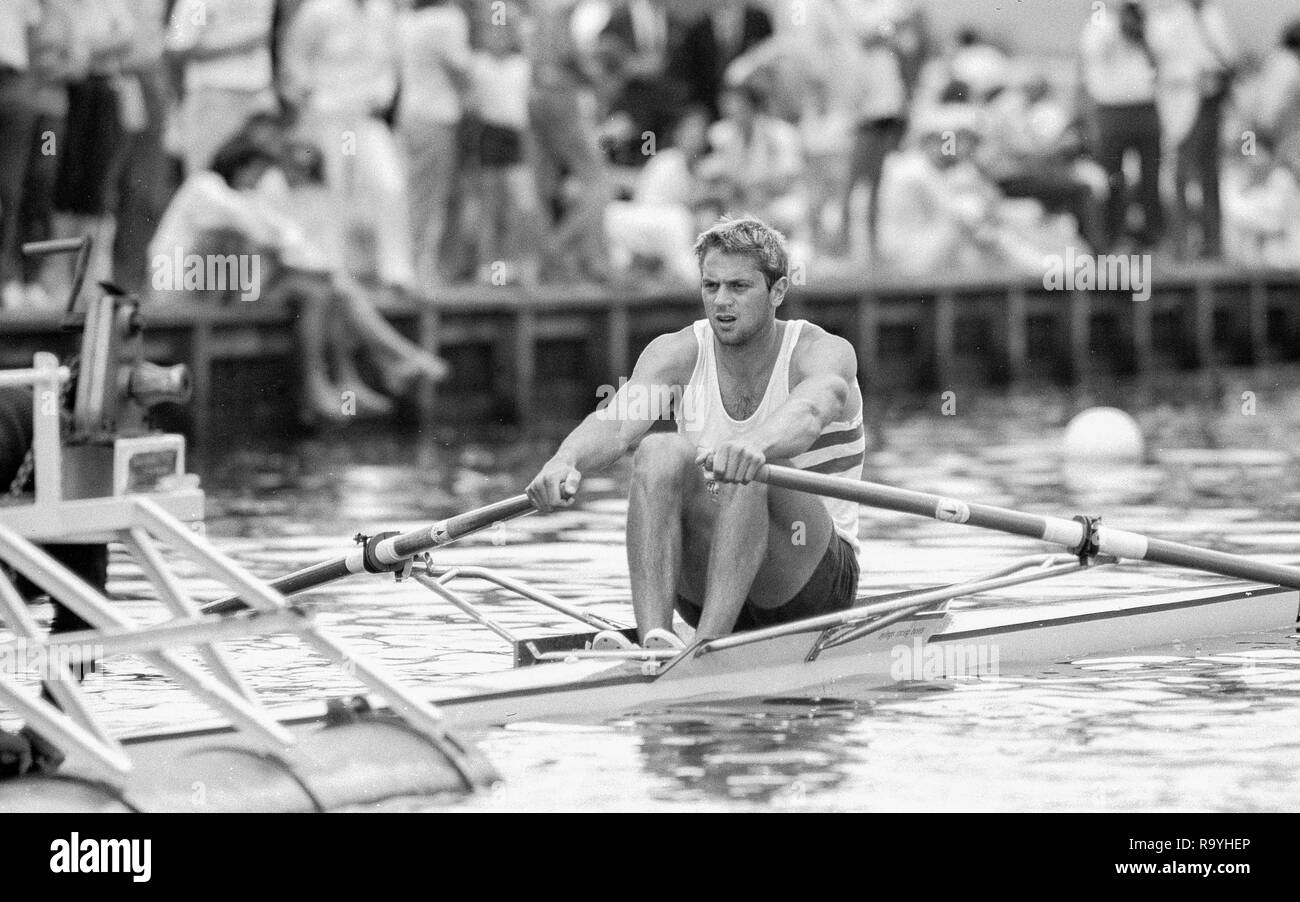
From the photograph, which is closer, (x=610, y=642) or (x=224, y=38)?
(x=610, y=642)

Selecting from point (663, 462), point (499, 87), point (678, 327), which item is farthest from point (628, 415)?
point (678, 327)

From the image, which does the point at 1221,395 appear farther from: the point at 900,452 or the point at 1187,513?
the point at 1187,513

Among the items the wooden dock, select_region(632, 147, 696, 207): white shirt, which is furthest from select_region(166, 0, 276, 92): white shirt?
select_region(632, 147, 696, 207): white shirt

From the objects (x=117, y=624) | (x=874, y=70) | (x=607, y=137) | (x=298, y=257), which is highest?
(x=874, y=70)

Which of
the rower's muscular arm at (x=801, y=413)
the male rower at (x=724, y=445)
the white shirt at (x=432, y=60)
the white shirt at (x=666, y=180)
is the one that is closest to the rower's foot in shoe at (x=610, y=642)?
the male rower at (x=724, y=445)

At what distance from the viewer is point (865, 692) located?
764 cm

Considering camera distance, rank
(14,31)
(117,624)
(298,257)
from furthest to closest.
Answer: (298,257) → (14,31) → (117,624)

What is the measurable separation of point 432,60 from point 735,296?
7744 mm

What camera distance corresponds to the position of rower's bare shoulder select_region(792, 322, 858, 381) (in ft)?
25.0

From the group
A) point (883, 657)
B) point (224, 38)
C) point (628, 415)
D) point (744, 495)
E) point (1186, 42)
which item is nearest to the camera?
point (744, 495)

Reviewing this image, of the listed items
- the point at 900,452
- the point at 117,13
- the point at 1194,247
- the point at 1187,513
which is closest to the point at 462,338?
the point at 900,452

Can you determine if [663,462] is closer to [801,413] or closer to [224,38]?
[801,413]

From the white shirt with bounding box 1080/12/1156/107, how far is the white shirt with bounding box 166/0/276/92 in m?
7.75

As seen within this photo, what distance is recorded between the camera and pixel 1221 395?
20344mm
